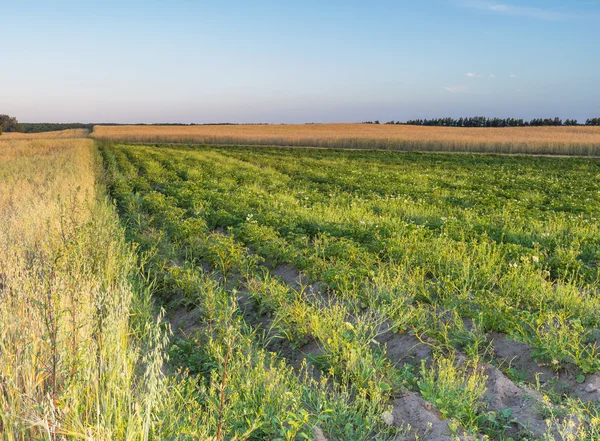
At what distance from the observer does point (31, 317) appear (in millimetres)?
3766

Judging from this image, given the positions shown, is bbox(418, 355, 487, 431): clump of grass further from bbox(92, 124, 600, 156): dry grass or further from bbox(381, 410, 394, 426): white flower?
bbox(92, 124, 600, 156): dry grass

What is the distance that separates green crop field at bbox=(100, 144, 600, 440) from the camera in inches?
138

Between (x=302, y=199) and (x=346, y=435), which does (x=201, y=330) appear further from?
(x=302, y=199)

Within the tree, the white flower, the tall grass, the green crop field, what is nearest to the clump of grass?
the green crop field

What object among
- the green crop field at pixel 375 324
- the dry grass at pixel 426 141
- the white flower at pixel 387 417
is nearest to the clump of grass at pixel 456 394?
the green crop field at pixel 375 324

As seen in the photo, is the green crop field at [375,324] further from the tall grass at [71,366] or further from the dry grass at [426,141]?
the dry grass at [426,141]

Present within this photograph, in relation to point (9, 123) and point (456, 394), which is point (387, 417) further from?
point (9, 123)

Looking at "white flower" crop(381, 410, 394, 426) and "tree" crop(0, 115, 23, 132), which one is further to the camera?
"tree" crop(0, 115, 23, 132)

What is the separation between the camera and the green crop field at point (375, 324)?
3506 millimetres

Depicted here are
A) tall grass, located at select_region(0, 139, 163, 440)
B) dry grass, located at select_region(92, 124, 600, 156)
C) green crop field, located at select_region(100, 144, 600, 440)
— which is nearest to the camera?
tall grass, located at select_region(0, 139, 163, 440)

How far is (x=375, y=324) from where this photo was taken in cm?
506

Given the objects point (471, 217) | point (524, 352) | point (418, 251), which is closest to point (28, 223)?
point (418, 251)

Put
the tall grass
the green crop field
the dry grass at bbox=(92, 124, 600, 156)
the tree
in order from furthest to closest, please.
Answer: the tree < the dry grass at bbox=(92, 124, 600, 156) < the green crop field < the tall grass

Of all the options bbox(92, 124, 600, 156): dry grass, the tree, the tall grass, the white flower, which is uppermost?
the tree
